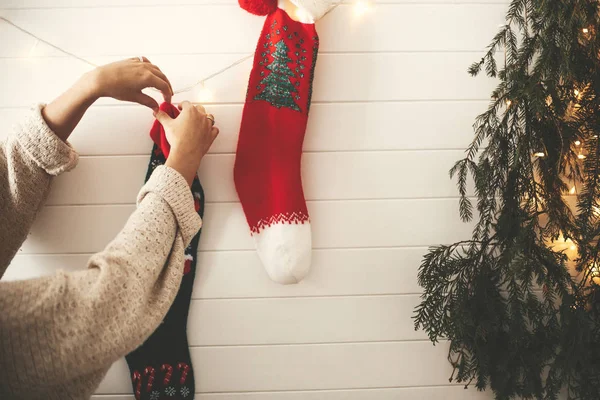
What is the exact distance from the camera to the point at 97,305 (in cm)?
66

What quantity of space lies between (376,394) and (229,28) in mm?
1356

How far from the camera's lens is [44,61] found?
127 centimetres

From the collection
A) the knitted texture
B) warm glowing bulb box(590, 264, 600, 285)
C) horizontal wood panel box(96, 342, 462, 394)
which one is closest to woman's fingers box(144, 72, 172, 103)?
the knitted texture

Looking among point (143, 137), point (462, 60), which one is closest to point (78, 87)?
point (143, 137)

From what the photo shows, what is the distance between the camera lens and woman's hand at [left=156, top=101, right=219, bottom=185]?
3.21ft

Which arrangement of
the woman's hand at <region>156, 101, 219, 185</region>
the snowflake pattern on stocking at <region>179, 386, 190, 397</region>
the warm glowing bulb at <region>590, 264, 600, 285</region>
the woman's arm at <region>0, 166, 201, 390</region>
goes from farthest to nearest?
the snowflake pattern on stocking at <region>179, 386, 190, 397</region>
the warm glowing bulb at <region>590, 264, 600, 285</region>
the woman's hand at <region>156, 101, 219, 185</region>
the woman's arm at <region>0, 166, 201, 390</region>

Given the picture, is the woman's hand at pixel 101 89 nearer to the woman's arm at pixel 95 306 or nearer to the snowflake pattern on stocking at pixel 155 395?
the woman's arm at pixel 95 306

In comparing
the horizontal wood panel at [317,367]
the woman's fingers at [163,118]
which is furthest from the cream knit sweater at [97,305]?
the horizontal wood panel at [317,367]

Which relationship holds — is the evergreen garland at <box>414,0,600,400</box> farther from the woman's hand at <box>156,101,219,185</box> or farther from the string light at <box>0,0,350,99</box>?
the woman's hand at <box>156,101,219,185</box>

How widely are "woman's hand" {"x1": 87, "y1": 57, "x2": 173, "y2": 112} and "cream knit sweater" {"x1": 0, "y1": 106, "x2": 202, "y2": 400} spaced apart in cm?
28

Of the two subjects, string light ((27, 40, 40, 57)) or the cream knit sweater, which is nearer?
the cream knit sweater

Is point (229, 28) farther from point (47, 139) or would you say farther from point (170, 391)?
point (170, 391)

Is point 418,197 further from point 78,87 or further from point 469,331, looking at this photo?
point 78,87

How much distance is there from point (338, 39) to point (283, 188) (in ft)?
1.83
